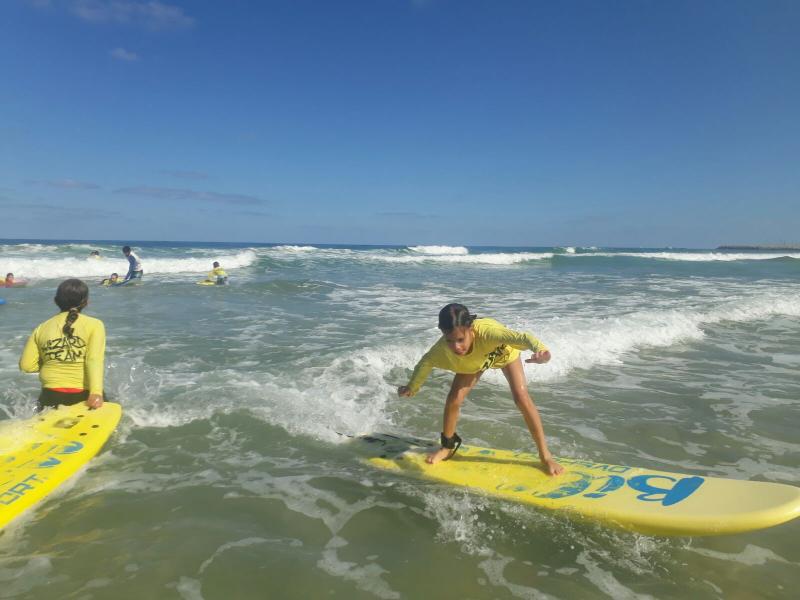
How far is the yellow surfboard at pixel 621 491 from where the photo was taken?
10.0ft

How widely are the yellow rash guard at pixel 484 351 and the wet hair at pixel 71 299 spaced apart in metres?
3.02

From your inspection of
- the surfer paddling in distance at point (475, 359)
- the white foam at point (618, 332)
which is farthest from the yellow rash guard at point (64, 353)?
the white foam at point (618, 332)

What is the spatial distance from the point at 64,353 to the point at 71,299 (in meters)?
0.54

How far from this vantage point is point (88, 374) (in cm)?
459

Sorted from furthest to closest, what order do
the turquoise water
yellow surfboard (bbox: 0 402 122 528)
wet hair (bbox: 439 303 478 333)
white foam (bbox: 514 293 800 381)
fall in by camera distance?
white foam (bbox: 514 293 800 381) < wet hair (bbox: 439 303 478 333) < yellow surfboard (bbox: 0 402 122 528) < the turquoise water

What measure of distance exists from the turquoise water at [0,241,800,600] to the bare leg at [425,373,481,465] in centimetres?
36

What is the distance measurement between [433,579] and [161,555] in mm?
1710

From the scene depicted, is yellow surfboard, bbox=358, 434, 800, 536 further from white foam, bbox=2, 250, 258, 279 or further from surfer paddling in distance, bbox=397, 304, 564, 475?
white foam, bbox=2, 250, 258, 279

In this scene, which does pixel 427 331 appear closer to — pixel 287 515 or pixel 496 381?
pixel 496 381

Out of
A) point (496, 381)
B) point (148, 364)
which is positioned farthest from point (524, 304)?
point (148, 364)

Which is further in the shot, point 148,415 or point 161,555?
point 148,415

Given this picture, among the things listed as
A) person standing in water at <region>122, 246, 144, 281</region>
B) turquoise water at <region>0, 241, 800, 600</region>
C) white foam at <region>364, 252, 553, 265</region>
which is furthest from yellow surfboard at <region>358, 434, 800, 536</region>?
white foam at <region>364, 252, 553, 265</region>

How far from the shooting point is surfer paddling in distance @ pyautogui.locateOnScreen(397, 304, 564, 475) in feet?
12.4

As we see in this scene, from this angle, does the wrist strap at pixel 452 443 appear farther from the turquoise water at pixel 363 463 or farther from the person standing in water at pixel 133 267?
the person standing in water at pixel 133 267
